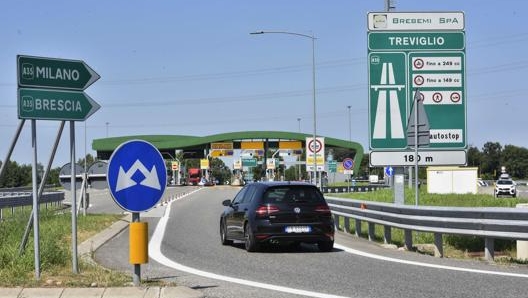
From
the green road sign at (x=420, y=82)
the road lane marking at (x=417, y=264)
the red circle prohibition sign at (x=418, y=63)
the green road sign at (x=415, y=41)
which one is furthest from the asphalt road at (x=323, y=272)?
the green road sign at (x=415, y=41)

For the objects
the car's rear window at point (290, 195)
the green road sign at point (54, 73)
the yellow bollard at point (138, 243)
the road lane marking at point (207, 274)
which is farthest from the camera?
the car's rear window at point (290, 195)

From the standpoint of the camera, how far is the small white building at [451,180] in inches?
1857

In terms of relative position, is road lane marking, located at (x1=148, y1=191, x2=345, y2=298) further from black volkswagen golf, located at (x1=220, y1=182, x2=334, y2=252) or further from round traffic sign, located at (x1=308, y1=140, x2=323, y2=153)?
round traffic sign, located at (x1=308, y1=140, x2=323, y2=153)

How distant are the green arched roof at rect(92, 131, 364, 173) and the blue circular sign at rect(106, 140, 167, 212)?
93.4 m

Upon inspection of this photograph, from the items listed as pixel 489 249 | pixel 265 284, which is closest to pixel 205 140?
pixel 489 249

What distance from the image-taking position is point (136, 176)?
7840mm

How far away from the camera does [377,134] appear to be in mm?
18703

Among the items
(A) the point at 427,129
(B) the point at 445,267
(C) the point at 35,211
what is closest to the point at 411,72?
(A) the point at 427,129

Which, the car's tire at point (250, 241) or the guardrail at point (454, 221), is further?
the car's tire at point (250, 241)

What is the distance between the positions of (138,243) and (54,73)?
2.58 meters

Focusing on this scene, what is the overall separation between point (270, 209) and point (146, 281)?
5.42 metres

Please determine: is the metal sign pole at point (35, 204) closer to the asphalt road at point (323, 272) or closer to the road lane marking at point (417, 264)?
the asphalt road at point (323, 272)

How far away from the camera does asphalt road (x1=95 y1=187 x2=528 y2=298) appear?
8.41 metres

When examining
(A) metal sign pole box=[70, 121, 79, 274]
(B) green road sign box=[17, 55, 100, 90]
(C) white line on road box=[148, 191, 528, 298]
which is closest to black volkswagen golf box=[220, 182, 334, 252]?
(C) white line on road box=[148, 191, 528, 298]
